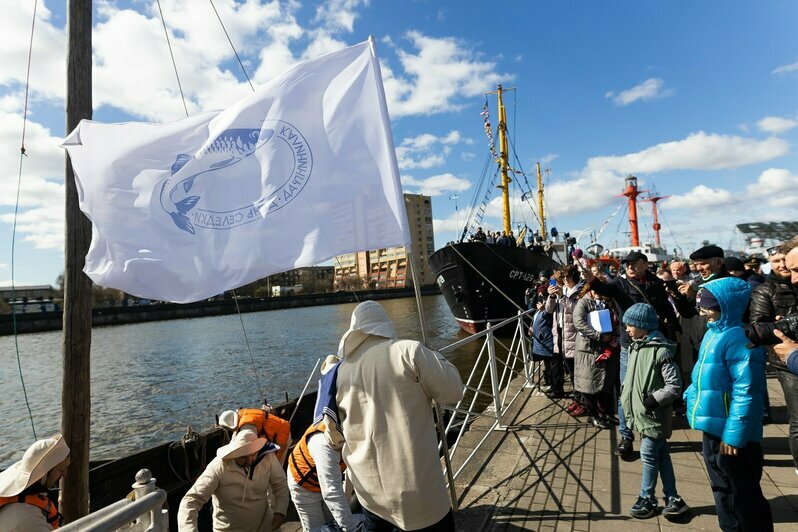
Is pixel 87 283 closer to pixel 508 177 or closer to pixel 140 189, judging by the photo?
pixel 140 189

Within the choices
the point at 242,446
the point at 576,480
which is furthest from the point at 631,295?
the point at 242,446

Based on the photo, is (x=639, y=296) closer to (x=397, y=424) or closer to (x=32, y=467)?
(x=397, y=424)

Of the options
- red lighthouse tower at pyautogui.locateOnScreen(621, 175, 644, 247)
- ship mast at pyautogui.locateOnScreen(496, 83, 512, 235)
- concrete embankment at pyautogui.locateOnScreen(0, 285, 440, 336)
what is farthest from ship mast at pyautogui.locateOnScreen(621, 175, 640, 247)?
concrete embankment at pyautogui.locateOnScreen(0, 285, 440, 336)

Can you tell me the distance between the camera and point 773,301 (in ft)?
10.7

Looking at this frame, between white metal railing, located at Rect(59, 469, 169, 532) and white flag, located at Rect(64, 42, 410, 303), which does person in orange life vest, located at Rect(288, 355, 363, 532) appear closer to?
white metal railing, located at Rect(59, 469, 169, 532)

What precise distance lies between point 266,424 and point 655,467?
9.87 feet

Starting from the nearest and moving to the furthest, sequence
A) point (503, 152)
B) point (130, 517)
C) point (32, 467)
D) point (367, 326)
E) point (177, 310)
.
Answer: point (130, 517), point (367, 326), point (32, 467), point (503, 152), point (177, 310)

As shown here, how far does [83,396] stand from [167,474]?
351 cm

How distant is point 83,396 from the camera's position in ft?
10.9

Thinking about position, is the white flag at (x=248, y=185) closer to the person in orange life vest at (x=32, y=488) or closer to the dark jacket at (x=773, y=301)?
the person in orange life vest at (x=32, y=488)

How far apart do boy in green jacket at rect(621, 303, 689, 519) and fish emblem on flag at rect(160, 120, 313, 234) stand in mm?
2907

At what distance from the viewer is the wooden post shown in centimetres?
327

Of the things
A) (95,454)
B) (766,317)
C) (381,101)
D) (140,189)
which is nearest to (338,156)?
(381,101)

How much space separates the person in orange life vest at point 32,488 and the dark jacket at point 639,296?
4.30 m
